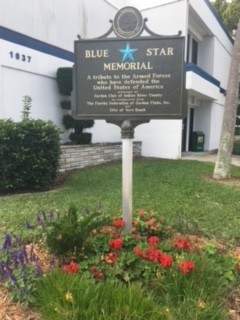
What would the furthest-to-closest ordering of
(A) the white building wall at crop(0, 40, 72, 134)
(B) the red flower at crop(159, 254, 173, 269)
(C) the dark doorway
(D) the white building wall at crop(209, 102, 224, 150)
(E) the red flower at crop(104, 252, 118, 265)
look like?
(D) the white building wall at crop(209, 102, 224, 150), (C) the dark doorway, (A) the white building wall at crop(0, 40, 72, 134), (E) the red flower at crop(104, 252, 118, 265), (B) the red flower at crop(159, 254, 173, 269)

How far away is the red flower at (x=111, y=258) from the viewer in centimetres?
422

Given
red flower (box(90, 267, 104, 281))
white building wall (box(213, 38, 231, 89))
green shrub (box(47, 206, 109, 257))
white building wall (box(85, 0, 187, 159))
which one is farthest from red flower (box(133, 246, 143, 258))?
white building wall (box(213, 38, 231, 89))

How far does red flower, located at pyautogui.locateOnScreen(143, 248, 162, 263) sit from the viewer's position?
13.5 ft

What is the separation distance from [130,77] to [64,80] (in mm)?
8512

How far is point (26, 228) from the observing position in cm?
568

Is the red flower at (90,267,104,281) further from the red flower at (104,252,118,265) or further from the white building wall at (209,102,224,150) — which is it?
the white building wall at (209,102,224,150)

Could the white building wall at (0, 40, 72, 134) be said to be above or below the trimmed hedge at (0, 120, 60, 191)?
above

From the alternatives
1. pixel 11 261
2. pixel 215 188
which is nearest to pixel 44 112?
pixel 215 188

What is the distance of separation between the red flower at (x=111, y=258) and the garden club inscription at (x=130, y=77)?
158 centimetres

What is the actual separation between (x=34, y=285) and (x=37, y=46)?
9.94m

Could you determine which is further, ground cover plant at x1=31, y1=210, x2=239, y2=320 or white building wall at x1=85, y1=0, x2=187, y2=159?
white building wall at x1=85, y1=0, x2=187, y2=159

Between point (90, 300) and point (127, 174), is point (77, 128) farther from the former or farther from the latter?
point (90, 300)

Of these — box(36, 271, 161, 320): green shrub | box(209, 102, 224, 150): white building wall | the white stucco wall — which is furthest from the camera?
box(209, 102, 224, 150): white building wall

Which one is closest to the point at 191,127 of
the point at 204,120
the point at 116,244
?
the point at 204,120
